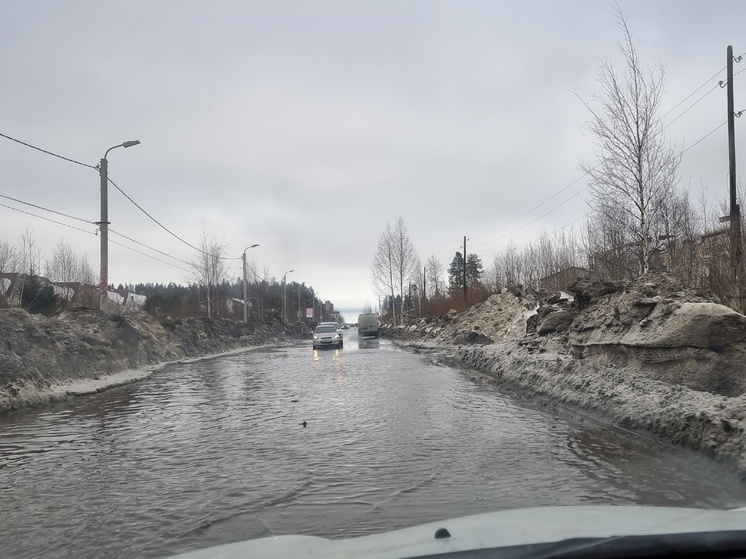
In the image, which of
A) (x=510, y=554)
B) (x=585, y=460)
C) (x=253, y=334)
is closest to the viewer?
(x=510, y=554)

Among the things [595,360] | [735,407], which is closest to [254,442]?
[735,407]

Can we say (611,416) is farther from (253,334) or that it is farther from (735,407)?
(253,334)

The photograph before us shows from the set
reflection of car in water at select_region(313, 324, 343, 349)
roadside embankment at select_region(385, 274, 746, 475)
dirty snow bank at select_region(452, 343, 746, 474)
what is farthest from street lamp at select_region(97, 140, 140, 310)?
reflection of car in water at select_region(313, 324, 343, 349)

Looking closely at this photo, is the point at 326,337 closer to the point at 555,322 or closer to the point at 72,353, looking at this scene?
the point at 555,322

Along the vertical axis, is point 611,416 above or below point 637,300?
below

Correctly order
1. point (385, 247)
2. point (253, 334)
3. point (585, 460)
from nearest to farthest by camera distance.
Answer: point (585, 460) < point (253, 334) < point (385, 247)

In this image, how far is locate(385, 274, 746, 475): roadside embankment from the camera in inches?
Answer: 287

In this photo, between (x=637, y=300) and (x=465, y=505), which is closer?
(x=465, y=505)

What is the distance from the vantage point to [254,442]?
7973mm

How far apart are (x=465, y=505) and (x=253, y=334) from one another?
46348 millimetres

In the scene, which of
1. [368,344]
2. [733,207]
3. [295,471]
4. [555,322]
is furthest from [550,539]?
[368,344]

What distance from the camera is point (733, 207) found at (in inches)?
634

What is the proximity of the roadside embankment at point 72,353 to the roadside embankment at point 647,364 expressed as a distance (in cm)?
1079

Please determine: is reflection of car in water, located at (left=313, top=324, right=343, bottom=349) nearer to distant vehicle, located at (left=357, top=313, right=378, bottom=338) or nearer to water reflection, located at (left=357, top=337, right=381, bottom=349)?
water reflection, located at (left=357, top=337, right=381, bottom=349)
